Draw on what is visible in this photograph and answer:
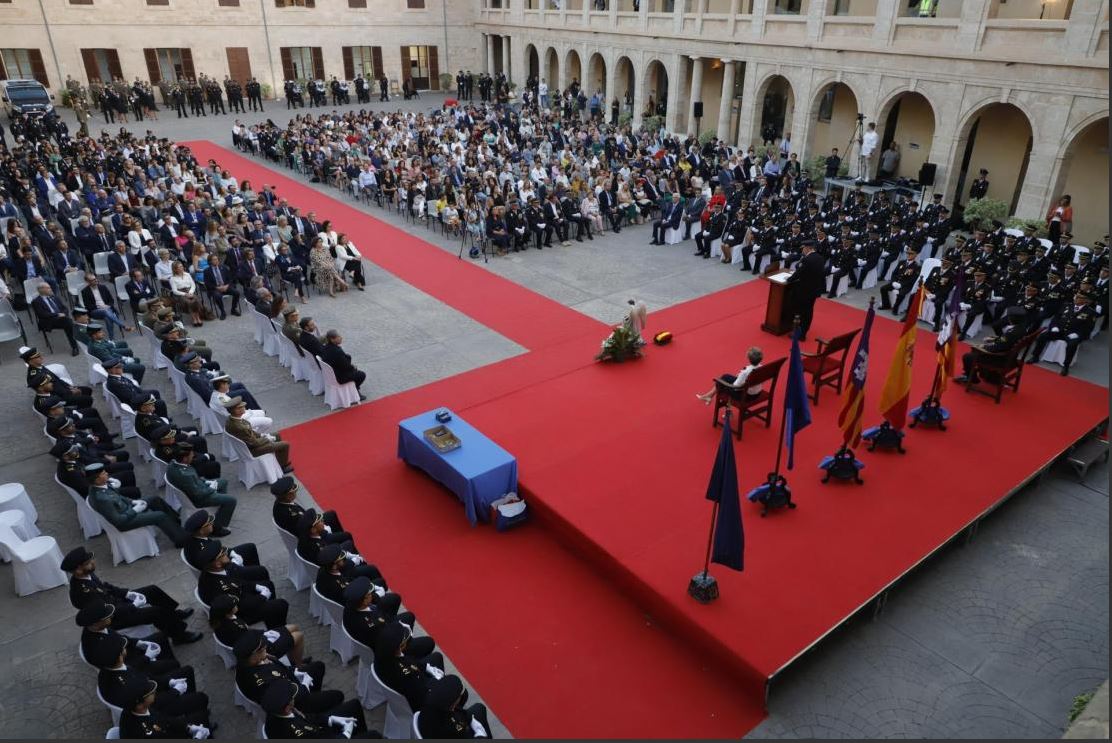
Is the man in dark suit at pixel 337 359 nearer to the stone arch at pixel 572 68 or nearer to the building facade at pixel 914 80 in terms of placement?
the building facade at pixel 914 80

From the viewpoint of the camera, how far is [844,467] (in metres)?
8.49

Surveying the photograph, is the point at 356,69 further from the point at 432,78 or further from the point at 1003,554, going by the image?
the point at 1003,554

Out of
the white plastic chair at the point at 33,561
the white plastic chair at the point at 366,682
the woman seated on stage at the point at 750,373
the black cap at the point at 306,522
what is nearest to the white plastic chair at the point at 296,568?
the black cap at the point at 306,522

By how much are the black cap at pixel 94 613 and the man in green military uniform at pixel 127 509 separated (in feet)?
5.08

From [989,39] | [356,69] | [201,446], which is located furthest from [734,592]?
[356,69]

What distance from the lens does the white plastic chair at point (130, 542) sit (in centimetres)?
762

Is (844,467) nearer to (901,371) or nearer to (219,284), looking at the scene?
(901,371)

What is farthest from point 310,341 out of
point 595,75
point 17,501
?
point 595,75

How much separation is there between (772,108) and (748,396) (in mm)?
22655

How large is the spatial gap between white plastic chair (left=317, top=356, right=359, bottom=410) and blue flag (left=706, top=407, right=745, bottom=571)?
20.7 feet

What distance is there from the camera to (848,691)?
248 inches

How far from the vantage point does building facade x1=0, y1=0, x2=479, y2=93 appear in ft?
116

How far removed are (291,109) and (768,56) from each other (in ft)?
84.8

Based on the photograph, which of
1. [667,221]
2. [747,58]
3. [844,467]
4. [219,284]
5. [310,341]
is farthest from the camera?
[747,58]
